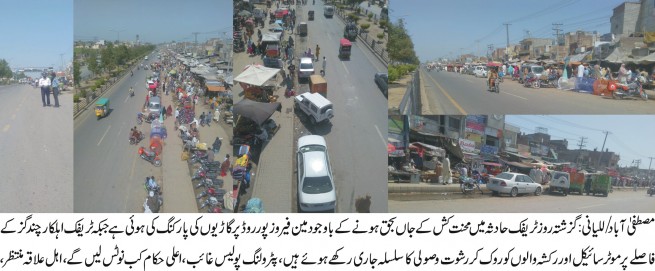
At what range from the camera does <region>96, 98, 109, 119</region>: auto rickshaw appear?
24.8 ft

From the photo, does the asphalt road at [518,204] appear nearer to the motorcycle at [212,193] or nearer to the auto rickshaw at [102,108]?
Result: the motorcycle at [212,193]

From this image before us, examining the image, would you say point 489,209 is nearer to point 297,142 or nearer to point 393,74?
point 393,74

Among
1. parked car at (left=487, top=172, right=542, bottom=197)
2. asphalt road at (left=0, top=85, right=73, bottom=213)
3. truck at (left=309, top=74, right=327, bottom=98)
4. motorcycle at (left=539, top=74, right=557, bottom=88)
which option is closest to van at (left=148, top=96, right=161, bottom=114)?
asphalt road at (left=0, top=85, right=73, bottom=213)

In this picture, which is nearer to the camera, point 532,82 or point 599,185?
point 532,82

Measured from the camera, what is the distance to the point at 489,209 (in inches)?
292

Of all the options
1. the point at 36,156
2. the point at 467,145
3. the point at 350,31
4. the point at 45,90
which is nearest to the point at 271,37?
the point at 350,31

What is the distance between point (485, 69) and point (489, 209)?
8.31 ft

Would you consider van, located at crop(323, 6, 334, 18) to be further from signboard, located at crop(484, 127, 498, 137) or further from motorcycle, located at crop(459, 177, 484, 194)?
motorcycle, located at crop(459, 177, 484, 194)

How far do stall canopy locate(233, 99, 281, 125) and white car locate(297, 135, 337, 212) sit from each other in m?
1.04

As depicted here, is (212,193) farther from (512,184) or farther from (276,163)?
(512,184)

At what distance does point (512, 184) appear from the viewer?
26.3 feet

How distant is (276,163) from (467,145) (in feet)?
11.5

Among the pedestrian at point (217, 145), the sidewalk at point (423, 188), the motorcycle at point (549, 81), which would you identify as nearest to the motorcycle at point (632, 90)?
the motorcycle at point (549, 81)

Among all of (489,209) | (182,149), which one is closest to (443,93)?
(489,209)
